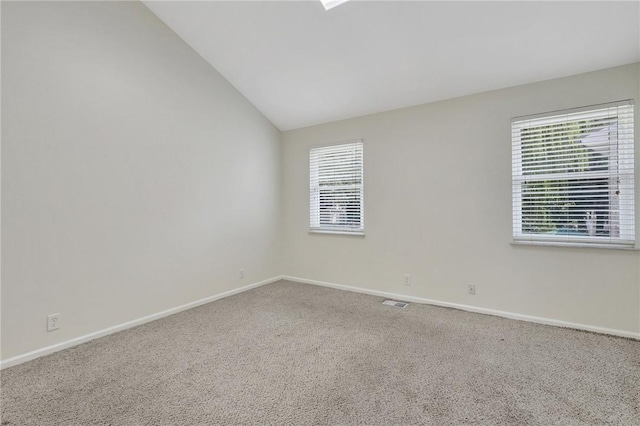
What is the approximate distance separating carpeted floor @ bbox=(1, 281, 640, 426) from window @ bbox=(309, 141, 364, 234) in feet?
5.03

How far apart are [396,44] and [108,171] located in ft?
9.67

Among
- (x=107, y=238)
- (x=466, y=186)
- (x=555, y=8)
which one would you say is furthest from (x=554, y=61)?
(x=107, y=238)

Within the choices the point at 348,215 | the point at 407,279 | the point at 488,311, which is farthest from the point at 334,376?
the point at 348,215

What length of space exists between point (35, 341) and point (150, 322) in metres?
0.85

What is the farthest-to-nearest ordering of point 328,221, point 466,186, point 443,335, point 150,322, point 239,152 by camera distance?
point 328,221
point 239,152
point 466,186
point 150,322
point 443,335

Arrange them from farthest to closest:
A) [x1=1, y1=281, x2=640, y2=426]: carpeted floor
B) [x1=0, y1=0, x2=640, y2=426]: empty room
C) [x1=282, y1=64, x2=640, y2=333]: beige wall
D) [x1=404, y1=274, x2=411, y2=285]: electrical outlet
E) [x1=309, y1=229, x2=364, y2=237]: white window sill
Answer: [x1=309, y1=229, x2=364, y2=237]: white window sill
[x1=404, y1=274, x2=411, y2=285]: electrical outlet
[x1=282, y1=64, x2=640, y2=333]: beige wall
[x1=0, y1=0, x2=640, y2=426]: empty room
[x1=1, y1=281, x2=640, y2=426]: carpeted floor

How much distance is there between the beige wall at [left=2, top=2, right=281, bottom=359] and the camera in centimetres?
215

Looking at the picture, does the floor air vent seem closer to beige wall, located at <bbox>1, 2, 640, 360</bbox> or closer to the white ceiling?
beige wall, located at <bbox>1, 2, 640, 360</bbox>

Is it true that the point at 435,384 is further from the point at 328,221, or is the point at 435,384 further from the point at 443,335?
the point at 328,221

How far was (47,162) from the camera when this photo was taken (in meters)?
2.27

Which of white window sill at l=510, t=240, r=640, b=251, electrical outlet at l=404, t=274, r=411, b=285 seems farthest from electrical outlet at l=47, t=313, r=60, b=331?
white window sill at l=510, t=240, r=640, b=251

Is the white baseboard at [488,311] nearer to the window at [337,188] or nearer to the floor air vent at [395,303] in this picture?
the floor air vent at [395,303]

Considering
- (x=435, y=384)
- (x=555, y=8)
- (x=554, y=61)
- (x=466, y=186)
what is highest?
(x=555, y=8)

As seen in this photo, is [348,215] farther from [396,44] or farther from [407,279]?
[396,44]
